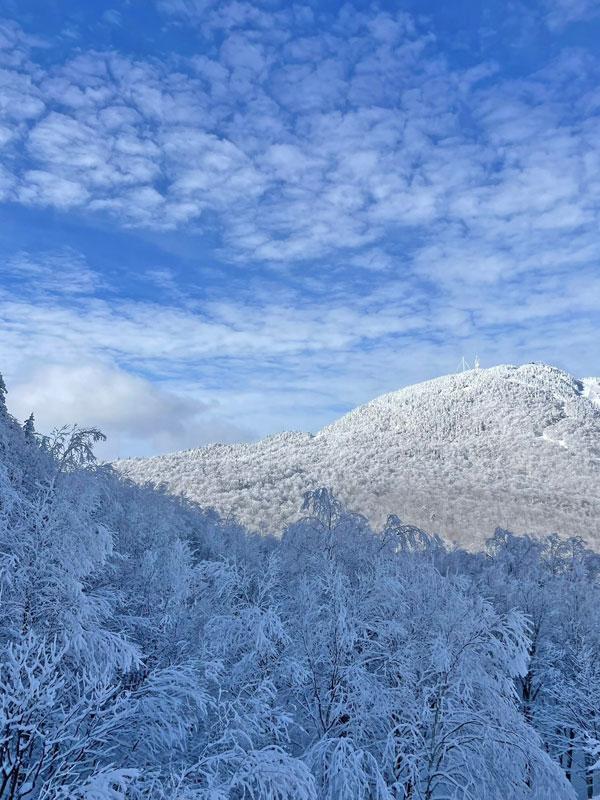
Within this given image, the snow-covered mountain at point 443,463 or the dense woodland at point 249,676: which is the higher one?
the snow-covered mountain at point 443,463

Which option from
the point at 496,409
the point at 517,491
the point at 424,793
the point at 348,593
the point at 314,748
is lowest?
the point at 424,793

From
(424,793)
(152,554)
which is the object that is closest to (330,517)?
(152,554)

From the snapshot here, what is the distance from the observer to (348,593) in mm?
13648

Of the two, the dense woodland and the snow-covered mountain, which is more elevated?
the snow-covered mountain

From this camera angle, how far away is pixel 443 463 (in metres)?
107

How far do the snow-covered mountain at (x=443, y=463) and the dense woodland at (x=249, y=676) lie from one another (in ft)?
186

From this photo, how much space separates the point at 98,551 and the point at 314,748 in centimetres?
546

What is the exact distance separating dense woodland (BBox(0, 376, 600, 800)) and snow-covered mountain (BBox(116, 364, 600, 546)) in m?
56.6

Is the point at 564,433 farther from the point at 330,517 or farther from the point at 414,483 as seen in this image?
the point at 330,517

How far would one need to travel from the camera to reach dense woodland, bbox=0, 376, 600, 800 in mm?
7430

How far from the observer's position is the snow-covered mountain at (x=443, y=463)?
8356cm

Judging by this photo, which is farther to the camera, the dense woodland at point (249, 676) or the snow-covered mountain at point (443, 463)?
the snow-covered mountain at point (443, 463)

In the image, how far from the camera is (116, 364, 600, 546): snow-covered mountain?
274 ft

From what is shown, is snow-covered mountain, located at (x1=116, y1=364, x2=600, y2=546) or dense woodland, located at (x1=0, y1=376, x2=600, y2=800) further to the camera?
snow-covered mountain, located at (x1=116, y1=364, x2=600, y2=546)
